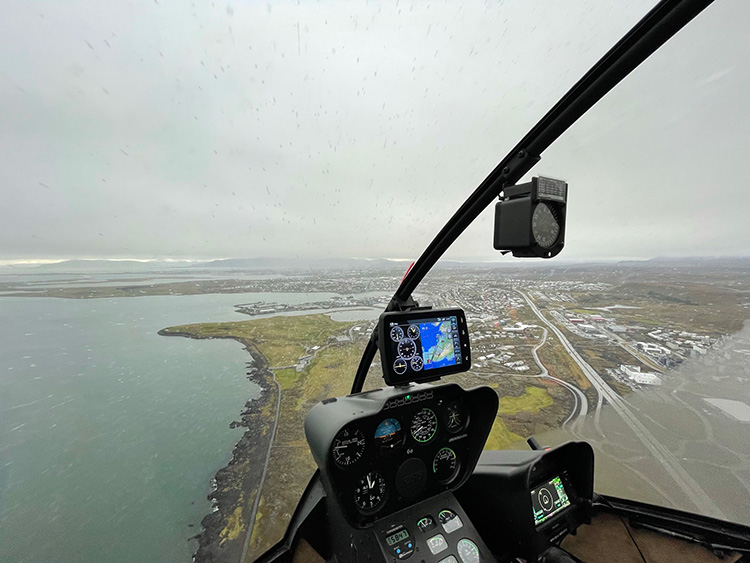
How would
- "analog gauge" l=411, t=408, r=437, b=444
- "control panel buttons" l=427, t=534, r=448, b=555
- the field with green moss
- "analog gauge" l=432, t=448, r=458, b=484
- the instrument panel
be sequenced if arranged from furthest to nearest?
the field with green moss < "analog gauge" l=432, t=448, r=458, b=484 < "analog gauge" l=411, t=408, r=437, b=444 < "control panel buttons" l=427, t=534, r=448, b=555 < the instrument panel

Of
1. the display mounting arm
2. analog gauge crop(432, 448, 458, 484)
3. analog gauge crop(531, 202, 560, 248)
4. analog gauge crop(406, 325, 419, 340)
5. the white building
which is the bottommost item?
analog gauge crop(432, 448, 458, 484)

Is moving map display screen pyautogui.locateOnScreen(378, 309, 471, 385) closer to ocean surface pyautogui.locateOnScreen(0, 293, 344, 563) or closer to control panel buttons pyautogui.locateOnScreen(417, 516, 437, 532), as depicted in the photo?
control panel buttons pyautogui.locateOnScreen(417, 516, 437, 532)

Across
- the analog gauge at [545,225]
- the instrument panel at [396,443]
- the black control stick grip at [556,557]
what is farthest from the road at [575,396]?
the analog gauge at [545,225]

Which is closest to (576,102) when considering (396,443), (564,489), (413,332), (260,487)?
(413,332)

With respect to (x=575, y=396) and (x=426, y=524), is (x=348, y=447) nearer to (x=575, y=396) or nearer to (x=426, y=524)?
(x=426, y=524)

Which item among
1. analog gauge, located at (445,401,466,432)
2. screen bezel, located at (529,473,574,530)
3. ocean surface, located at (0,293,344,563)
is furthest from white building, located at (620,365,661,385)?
ocean surface, located at (0,293,344,563)

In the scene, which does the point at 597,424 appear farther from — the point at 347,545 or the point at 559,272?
the point at 347,545
